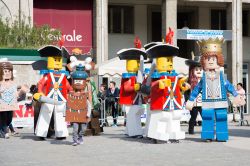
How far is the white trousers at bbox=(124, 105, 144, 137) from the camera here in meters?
15.4

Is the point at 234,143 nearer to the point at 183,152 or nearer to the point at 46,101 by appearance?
the point at 183,152

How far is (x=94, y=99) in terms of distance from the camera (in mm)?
16625

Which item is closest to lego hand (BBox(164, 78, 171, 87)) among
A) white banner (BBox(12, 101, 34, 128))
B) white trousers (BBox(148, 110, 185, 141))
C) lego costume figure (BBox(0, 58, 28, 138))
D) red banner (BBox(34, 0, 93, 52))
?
white trousers (BBox(148, 110, 185, 141))

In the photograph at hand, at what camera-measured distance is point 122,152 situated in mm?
12008

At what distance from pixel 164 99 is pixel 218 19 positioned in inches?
988

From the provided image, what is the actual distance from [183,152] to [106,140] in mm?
3311

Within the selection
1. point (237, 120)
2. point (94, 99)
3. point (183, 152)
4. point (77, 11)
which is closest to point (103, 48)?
→ point (77, 11)

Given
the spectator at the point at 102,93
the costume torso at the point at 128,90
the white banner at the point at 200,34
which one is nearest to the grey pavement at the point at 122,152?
the costume torso at the point at 128,90

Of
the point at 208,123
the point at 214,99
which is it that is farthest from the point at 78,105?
the point at 214,99

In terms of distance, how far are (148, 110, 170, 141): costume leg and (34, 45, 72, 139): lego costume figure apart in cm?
232

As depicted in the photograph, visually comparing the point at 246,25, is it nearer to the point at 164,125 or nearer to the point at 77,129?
the point at 164,125

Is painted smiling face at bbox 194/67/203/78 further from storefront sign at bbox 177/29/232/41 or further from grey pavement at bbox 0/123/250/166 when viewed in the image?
storefront sign at bbox 177/29/232/41

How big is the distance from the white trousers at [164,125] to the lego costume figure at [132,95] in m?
1.42

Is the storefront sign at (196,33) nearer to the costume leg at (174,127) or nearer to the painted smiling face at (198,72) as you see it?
the painted smiling face at (198,72)
